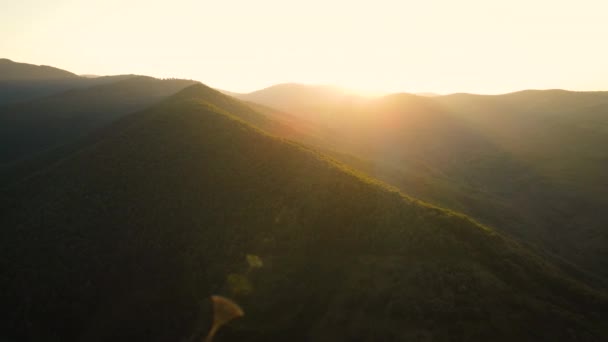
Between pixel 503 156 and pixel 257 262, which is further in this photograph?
pixel 503 156

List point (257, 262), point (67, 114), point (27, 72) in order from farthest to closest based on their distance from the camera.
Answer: point (27, 72) < point (67, 114) < point (257, 262)

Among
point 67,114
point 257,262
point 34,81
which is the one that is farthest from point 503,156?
point 34,81

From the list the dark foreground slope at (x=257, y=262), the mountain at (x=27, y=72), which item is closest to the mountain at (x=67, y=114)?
the dark foreground slope at (x=257, y=262)

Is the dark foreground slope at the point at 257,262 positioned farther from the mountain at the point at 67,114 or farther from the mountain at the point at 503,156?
the mountain at the point at 67,114

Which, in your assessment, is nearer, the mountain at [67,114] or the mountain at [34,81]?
the mountain at [67,114]

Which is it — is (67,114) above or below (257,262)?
above

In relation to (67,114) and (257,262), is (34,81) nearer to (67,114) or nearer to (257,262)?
(67,114)
